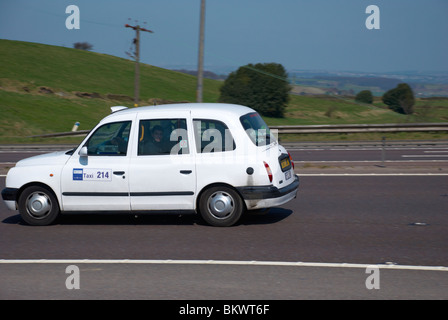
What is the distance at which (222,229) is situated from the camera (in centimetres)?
835

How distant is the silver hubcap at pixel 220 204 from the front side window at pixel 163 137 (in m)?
0.80

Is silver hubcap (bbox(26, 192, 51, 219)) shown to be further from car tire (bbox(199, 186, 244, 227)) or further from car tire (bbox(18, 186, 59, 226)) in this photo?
car tire (bbox(199, 186, 244, 227))

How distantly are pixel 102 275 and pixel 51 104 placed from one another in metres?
53.4

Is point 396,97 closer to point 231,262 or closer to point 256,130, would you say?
point 256,130

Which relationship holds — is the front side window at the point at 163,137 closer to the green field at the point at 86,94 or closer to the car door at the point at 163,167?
the car door at the point at 163,167

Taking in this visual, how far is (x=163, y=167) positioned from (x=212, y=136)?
2.75 feet

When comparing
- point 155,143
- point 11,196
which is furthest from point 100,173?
point 11,196

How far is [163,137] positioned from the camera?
27.9ft

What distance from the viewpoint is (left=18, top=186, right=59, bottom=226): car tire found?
8.70m

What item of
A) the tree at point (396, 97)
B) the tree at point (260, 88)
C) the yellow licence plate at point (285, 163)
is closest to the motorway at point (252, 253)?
the yellow licence plate at point (285, 163)

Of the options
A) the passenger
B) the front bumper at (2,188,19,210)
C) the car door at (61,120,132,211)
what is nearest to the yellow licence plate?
the passenger

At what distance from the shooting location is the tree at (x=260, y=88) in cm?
6297
